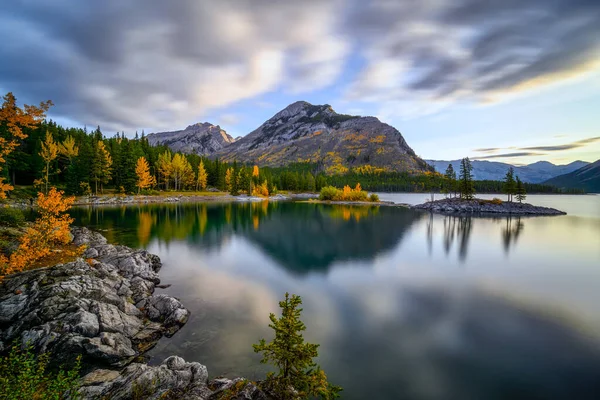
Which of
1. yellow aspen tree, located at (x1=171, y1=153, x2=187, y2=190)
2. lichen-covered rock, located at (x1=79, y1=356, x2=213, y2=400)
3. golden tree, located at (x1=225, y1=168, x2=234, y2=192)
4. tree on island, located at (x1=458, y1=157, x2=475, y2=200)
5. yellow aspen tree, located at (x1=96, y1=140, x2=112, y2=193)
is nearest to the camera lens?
lichen-covered rock, located at (x1=79, y1=356, x2=213, y2=400)

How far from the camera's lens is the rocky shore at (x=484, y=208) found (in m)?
94.9

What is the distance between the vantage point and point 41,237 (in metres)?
19.9

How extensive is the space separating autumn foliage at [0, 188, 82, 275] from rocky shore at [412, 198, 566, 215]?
4119 inches

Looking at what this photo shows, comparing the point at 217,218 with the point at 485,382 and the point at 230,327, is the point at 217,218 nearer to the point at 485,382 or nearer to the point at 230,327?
the point at 230,327

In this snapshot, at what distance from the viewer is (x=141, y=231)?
44625mm

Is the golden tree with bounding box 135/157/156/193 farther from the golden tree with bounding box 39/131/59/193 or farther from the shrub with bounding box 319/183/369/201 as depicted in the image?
the shrub with bounding box 319/183/369/201

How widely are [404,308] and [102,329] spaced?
18663 mm

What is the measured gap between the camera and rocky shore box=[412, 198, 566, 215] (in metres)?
94.9

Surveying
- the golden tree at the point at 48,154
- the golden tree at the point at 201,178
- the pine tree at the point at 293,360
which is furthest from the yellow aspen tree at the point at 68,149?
the pine tree at the point at 293,360

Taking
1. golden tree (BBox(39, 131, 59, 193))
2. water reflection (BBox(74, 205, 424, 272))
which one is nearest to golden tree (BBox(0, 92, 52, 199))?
water reflection (BBox(74, 205, 424, 272))

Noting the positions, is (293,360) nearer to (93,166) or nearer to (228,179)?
(93,166)

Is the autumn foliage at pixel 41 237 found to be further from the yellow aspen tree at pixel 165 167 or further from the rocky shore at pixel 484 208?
the rocky shore at pixel 484 208

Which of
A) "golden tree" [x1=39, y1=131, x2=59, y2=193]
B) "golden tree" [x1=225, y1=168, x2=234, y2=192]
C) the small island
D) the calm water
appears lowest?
the calm water

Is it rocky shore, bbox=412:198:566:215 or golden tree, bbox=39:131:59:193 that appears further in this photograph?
rocky shore, bbox=412:198:566:215
